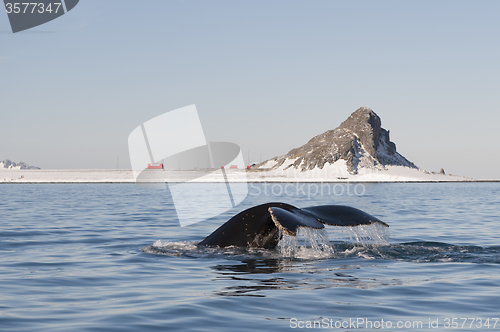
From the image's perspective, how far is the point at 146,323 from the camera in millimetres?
5082

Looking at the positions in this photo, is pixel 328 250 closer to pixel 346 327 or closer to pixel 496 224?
pixel 346 327

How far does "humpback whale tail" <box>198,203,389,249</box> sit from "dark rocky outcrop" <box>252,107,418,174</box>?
92416 mm

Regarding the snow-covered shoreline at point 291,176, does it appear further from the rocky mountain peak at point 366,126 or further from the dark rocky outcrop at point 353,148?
the rocky mountain peak at point 366,126

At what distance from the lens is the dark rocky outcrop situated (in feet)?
336

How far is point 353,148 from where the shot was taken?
103625 millimetres

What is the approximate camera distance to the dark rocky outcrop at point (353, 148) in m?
102

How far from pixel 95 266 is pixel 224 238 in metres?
2.21

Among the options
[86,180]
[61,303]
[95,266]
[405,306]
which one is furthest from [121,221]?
[86,180]
